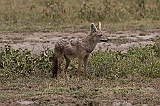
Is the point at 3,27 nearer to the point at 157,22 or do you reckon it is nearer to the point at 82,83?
the point at 157,22

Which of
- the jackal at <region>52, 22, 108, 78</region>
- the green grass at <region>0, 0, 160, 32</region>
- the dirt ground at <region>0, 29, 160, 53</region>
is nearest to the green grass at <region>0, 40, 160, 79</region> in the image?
the jackal at <region>52, 22, 108, 78</region>

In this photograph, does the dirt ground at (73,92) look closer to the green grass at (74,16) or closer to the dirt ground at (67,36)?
the dirt ground at (67,36)

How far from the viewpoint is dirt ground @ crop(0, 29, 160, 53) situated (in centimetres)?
1439

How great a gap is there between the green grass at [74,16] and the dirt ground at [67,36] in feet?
2.40

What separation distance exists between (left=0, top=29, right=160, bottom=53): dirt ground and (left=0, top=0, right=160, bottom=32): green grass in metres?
0.73

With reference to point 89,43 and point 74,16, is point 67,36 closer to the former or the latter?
point 74,16

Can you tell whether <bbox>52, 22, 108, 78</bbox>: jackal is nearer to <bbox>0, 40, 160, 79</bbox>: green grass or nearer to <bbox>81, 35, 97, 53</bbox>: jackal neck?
<bbox>81, 35, 97, 53</bbox>: jackal neck

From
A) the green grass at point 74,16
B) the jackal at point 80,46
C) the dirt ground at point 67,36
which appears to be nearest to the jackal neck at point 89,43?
the jackal at point 80,46

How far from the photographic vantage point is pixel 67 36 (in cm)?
1596

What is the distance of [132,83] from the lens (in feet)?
31.4

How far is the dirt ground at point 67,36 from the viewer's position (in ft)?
47.2

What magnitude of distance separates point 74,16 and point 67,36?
279cm

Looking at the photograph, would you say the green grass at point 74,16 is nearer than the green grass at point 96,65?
No

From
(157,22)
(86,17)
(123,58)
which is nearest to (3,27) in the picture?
(86,17)
